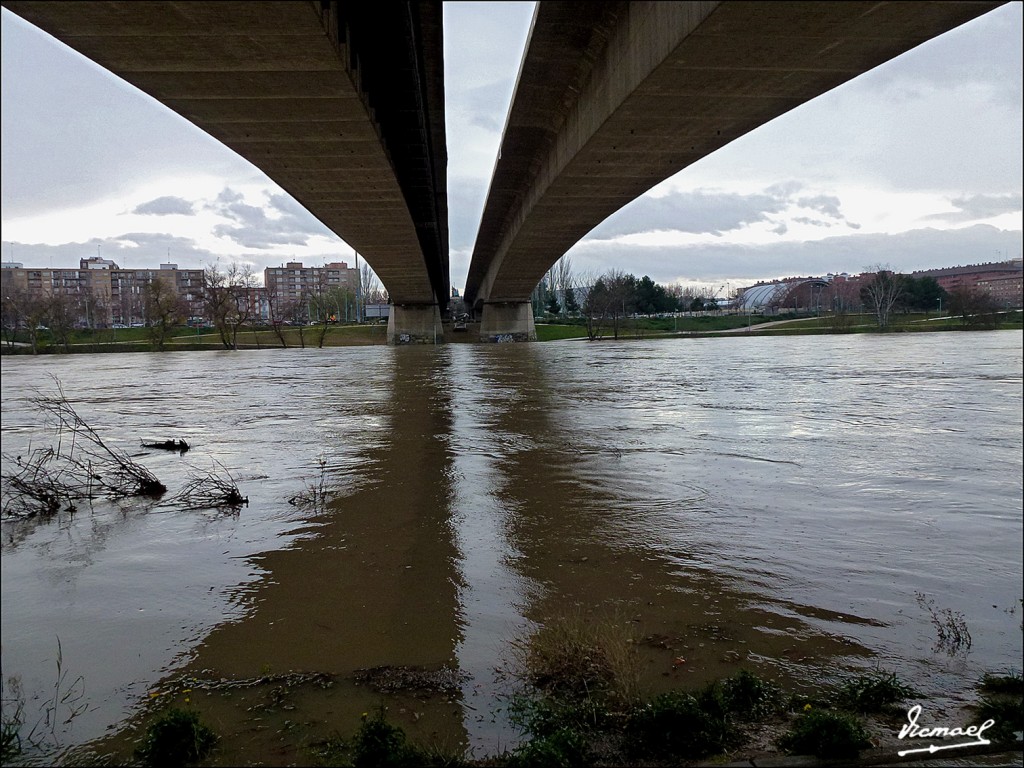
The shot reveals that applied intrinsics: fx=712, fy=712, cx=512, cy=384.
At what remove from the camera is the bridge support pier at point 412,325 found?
7550 centimetres

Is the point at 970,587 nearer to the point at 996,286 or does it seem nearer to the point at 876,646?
the point at 876,646

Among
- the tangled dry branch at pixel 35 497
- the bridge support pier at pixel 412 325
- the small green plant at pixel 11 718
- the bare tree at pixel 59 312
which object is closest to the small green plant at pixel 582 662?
Answer: the small green plant at pixel 11 718

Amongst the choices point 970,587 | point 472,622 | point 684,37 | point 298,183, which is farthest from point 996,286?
point 472,622

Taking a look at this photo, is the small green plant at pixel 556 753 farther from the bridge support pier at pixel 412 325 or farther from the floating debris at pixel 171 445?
the bridge support pier at pixel 412 325

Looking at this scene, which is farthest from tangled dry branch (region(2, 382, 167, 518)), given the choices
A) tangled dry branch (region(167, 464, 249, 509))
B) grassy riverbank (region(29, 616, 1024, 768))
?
grassy riverbank (region(29, 616, 1024, 768))

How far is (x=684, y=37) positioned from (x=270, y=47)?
7250 mm

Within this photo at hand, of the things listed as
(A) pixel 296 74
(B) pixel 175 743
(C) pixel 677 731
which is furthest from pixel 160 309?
(C) pixel 677 731

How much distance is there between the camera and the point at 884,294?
6109cm

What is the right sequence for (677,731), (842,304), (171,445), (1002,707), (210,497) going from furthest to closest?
(842,304)
(171,445)
(210,497)
(1002,707)
(677,731)

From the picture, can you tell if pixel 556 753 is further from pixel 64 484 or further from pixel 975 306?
pixel 975 306

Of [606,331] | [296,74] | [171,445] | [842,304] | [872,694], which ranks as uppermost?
[296,74]

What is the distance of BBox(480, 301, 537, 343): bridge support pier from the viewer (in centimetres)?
7494

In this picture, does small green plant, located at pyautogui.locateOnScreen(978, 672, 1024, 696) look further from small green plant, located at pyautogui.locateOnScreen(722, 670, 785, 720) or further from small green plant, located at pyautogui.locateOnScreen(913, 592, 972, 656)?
small green plant, located at pyautogui.locateOnScreen(722, 670, 785, 720)

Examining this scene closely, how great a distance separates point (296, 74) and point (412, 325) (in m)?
62.5
